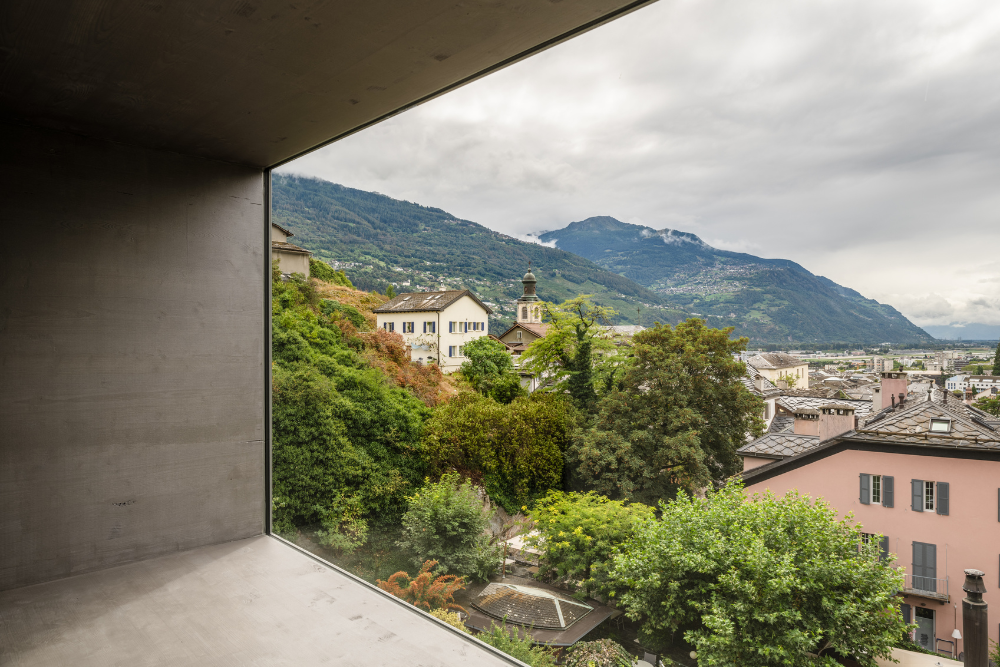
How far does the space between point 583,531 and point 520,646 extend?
0.60 meters

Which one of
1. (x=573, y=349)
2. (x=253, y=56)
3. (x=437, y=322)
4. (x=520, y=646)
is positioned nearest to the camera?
(x=253, y=56)

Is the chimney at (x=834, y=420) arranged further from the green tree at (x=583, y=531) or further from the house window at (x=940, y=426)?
the green tree at (x=583, y=531)

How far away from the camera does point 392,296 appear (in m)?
4.04

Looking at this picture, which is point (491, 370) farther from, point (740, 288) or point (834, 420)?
point (834, 420)

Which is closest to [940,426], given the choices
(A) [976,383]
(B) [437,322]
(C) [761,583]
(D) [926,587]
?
(A) [976,383]

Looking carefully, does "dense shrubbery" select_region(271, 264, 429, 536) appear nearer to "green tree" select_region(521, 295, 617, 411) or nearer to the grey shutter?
"green tree" select_region(521, 295, 617, 411)

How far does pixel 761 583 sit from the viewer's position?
1.86 metres

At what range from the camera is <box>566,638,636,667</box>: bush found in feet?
7.11

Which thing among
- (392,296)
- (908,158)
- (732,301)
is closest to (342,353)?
(392,296)

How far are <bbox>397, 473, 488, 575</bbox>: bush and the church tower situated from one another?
50.3 inches

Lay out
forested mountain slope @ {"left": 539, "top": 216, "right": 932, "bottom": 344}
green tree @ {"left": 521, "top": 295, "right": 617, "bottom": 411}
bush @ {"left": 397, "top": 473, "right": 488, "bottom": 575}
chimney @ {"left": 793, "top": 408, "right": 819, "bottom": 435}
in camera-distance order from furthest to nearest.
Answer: bush @ {"left": 397, "top": 473, "right": 488, "bottom": 575} → green tree @ {"left": 521, "top": 295, "right": 617, "bottom": 411} → forested mountain slope @ {"left": 539, "top": 216, "right": 932, "bottom": 344} → chimney @ {"left": 793, "top": 408, "right": 819, "bottom": 435}

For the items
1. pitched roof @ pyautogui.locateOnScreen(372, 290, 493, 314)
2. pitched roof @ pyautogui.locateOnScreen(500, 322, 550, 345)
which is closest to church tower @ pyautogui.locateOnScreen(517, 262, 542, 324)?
pitched roof @ pyautogui.locateOnScreen(500, 322, 550, 345)

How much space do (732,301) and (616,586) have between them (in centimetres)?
134

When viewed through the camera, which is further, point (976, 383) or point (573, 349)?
point (573, 349)
